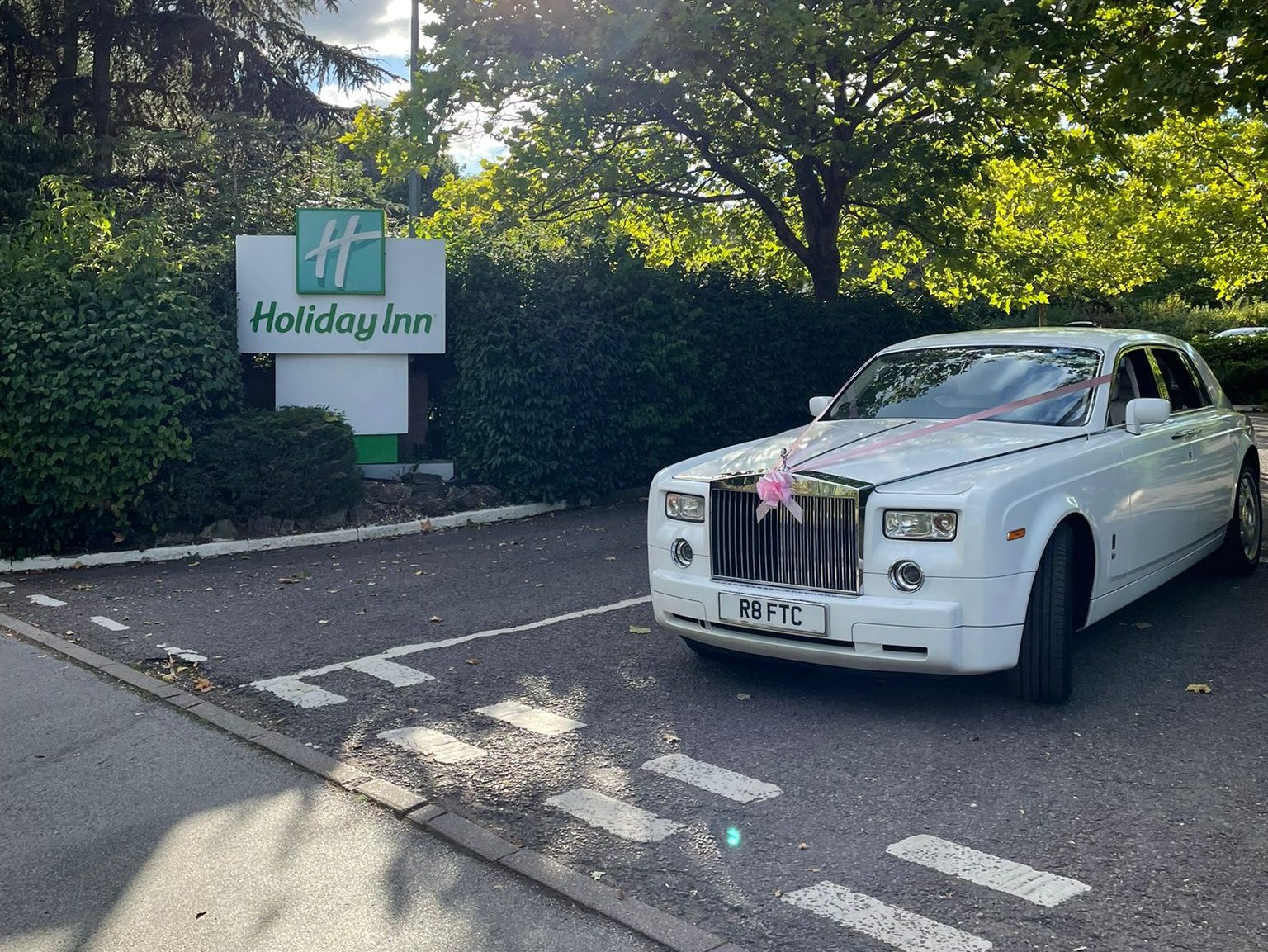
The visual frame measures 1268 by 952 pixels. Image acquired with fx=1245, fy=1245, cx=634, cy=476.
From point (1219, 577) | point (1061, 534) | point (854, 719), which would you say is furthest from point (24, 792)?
point (1219, 577)

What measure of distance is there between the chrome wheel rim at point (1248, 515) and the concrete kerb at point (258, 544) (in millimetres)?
6808

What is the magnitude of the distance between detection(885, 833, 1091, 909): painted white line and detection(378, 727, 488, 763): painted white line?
6.46 ft

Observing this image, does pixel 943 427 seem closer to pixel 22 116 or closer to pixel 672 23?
pixel 672 23

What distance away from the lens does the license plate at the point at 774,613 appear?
573cm

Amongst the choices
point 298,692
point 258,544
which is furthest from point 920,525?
point 258,544

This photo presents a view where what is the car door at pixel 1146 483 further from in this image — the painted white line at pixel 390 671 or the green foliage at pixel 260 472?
the green foliage at pixel 260 472

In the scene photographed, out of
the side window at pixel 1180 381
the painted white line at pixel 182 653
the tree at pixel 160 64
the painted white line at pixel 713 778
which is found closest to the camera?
the painted white line at pixel 713 778

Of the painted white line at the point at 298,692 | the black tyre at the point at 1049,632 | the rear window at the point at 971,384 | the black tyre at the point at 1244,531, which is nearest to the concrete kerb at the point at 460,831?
the painted white line at the point at 298,692

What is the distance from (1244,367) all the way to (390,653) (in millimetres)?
25370

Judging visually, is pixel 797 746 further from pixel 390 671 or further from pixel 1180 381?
pixel 1180 381

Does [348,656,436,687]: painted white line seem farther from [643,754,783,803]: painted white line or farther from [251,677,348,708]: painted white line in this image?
[643,754,783,803]: painted white line

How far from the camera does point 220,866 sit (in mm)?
4355

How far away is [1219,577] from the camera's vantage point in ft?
29.2

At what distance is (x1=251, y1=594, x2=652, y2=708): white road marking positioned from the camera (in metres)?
6.49
